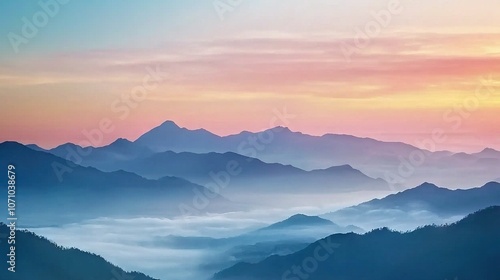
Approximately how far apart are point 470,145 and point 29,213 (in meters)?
5.40

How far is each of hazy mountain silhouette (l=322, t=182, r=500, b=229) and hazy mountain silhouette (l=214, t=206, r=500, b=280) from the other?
16 centimetres

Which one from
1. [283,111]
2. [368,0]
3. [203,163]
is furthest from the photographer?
[203,163]

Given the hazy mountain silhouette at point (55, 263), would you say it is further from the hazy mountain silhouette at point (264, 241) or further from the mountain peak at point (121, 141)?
the mountain peak at point (121, 141)

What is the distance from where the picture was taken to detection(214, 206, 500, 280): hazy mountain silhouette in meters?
7.22

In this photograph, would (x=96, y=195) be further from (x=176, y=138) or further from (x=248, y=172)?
(x=248, y=172)

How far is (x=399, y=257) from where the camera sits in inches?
296

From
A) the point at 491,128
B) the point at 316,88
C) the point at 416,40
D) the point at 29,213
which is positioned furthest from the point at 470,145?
the point at 29,213

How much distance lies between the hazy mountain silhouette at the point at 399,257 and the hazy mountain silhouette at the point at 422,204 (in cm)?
16

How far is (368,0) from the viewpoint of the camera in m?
6.67

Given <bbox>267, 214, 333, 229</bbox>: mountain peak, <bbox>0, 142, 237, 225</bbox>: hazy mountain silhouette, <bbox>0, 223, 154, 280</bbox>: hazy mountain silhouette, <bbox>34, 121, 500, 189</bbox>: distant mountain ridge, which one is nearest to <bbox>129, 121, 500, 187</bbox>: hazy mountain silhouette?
<bbox>34, 121, 500, 189</bbox>: distant mountain ridge

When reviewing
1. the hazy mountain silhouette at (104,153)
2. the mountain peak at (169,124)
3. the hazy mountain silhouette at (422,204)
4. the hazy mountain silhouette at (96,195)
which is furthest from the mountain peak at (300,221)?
the hazy mountain silhouette at (104,153)

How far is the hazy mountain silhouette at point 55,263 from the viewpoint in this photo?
6.68 metres

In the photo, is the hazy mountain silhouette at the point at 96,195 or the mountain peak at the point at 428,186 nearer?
the hazy mountain silhouette at the point at 96,195

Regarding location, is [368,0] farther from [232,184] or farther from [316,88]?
[232,184]
